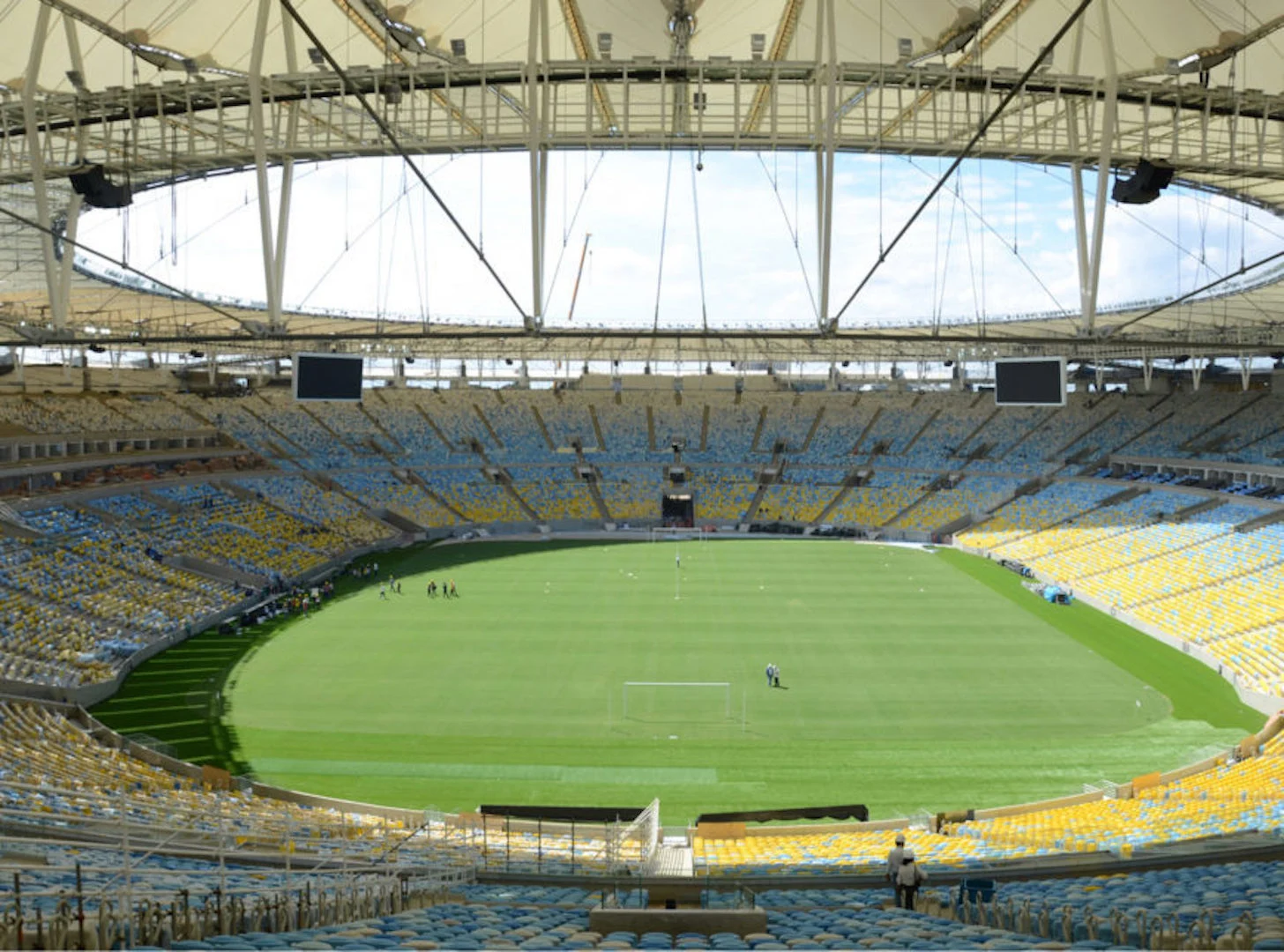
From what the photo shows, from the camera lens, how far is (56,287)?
15109 mm

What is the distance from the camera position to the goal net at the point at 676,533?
49.3 metres

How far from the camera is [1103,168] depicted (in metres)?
14.0

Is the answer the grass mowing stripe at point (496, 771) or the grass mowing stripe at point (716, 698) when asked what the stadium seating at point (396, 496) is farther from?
the grass mowing stripe at point (496, 771)

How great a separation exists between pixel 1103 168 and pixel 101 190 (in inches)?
589

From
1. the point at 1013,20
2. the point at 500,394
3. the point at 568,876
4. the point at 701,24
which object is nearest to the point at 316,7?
the point at 701,24

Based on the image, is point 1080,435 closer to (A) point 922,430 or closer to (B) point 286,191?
(A) point 922,430

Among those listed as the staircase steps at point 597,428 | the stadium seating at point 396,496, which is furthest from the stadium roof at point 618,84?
the staircase steps at point 597,428

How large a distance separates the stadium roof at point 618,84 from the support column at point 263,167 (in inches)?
2.2

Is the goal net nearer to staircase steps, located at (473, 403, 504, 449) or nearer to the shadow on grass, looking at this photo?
staircase steps, located at (473, 403, 504, 449)

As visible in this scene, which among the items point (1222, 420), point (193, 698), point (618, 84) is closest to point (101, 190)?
point (618, 84)

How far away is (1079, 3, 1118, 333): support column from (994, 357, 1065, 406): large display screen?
8.46ft

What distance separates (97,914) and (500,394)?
188ft

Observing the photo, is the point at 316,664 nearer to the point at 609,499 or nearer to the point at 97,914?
the point at 97,914

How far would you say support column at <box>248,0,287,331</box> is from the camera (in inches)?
531
